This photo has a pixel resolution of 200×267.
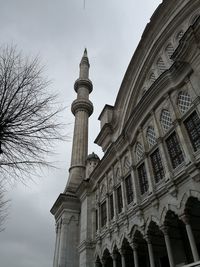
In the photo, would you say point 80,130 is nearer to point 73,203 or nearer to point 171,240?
point 73,203

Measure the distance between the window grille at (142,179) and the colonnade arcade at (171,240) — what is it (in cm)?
165

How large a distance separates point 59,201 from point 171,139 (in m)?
12.3

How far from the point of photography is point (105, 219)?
48.2ft

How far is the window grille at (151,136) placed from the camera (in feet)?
37.6

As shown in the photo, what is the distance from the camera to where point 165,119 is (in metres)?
10.8

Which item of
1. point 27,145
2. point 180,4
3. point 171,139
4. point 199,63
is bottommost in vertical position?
point 27,145

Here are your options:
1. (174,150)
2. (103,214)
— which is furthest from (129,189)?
(174,150)

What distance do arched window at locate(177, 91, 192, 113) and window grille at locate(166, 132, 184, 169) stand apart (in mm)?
1073

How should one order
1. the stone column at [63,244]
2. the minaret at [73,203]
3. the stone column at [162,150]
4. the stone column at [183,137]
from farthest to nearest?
1. the minaret at [73,203]
2. the stone column at [63,244]
3. the stone column at [162,150]
4. the stone column at [183,137]

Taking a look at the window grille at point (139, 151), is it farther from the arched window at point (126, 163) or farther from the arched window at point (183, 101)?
the arched window at point (183, 101)

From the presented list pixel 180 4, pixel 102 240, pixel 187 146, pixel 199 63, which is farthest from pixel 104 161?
pixel 180 4

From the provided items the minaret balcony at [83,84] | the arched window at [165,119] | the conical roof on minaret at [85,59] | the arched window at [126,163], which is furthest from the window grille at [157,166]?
the conical roof on minaret at [85,59]

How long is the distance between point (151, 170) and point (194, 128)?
114 inches

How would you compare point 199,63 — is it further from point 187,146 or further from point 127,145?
point 127,145
